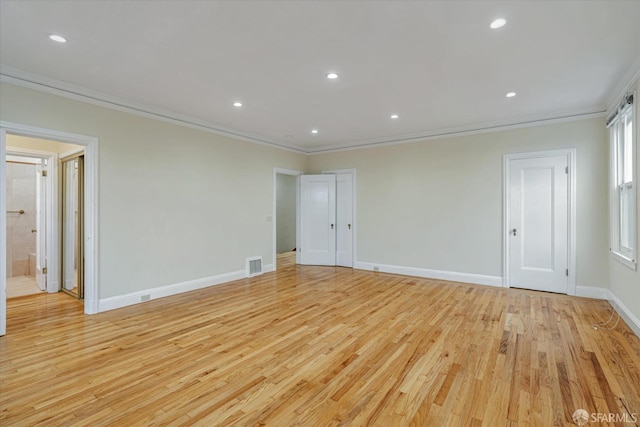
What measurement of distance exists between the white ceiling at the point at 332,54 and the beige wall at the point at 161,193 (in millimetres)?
353

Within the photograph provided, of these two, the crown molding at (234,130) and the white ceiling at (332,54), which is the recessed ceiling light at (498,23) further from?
the crown molding at (234,130)

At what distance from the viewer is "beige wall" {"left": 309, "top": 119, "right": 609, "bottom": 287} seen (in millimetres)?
4535

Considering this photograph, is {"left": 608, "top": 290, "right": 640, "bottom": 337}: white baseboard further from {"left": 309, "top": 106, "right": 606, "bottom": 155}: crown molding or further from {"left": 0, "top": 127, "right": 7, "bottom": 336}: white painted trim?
{"left": 0, "top": 127, "right": 7, "bottom": 336}: white painted trim

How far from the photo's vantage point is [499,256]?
17.0 ft

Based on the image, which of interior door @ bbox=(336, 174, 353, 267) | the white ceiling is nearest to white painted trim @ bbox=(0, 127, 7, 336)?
the white ceiling

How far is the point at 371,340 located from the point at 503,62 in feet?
10.4

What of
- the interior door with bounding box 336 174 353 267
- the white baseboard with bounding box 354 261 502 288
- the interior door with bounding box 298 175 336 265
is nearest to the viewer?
the white baseboard with bounding box 354 261 502 288

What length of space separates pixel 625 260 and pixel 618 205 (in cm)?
85

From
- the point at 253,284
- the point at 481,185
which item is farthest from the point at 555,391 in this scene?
the point at 253,284

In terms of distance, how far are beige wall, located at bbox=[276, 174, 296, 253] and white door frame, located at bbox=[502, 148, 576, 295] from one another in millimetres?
6321

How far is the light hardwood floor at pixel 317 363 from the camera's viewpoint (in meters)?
2.00

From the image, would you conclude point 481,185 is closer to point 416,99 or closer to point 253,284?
point 416,99

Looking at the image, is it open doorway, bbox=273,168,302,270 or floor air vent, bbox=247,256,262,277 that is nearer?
floor air vent, bbox=247,256,262,277

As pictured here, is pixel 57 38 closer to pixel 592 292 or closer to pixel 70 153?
pixel 70 153
